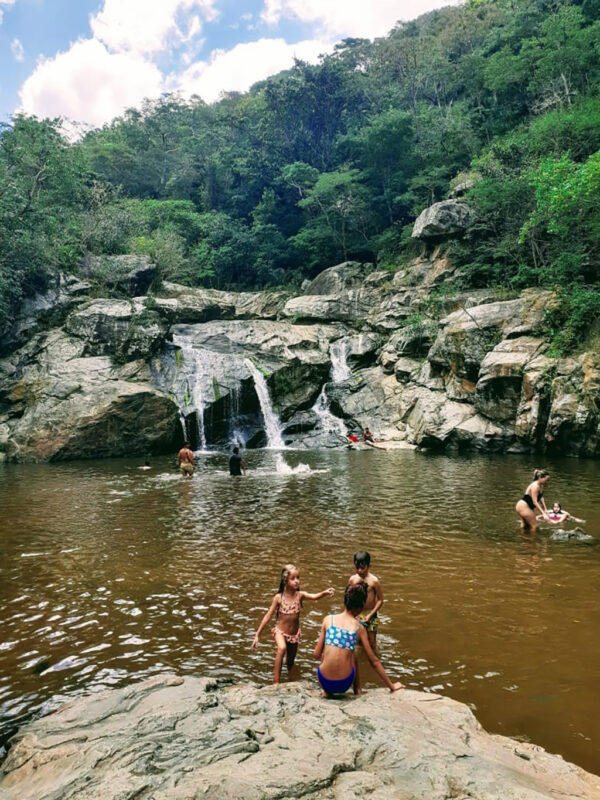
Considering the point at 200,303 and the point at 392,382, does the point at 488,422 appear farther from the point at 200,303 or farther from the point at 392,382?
the point at 200,303

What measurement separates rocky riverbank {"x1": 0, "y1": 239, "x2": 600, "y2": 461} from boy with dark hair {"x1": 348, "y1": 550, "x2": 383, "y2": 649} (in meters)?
17.1

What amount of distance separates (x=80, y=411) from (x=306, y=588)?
19175 mm

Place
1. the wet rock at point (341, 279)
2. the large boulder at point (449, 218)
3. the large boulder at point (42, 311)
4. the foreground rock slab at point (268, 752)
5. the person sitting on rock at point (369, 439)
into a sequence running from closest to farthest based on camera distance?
1. the foreground rock slab at point (268, 752)
2. the person sitting on rock at point (369, 439)
3. the large boulder at point (42, 311)
4. the large boulder at point (449, 218)
5. the wet rock at point (341, 279)

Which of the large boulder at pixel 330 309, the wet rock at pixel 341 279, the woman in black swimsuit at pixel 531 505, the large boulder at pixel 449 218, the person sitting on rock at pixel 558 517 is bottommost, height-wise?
the person sitting on rock at pixel 558 517

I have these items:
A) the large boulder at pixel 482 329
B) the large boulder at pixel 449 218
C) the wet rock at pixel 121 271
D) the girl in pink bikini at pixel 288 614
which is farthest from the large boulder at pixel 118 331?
the girl in pink bikini at pixel 288 614

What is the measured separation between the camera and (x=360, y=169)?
43656 millimetres

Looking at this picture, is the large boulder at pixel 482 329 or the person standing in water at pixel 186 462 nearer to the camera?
the person standing in water at pixel 186 462

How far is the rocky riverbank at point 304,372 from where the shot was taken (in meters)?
22.8

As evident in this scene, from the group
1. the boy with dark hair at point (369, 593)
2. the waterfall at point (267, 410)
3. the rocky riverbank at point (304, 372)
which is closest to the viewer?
the boy with dark hair at point (369, 593)

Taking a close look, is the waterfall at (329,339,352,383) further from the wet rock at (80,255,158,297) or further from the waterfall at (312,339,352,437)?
the wet rock at (80,255,158,297)

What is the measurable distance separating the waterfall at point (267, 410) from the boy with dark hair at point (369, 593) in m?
21.8

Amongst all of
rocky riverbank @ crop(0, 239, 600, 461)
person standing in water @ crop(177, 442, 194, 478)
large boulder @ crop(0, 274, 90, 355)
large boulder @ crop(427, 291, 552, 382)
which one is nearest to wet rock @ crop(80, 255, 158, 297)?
rocky riverbank @ crop(0, 239, 600, 461)

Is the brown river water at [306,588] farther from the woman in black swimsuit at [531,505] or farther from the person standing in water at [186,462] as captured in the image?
the person standing in water at [186,462]

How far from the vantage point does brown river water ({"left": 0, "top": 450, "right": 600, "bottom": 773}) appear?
5.24 m
